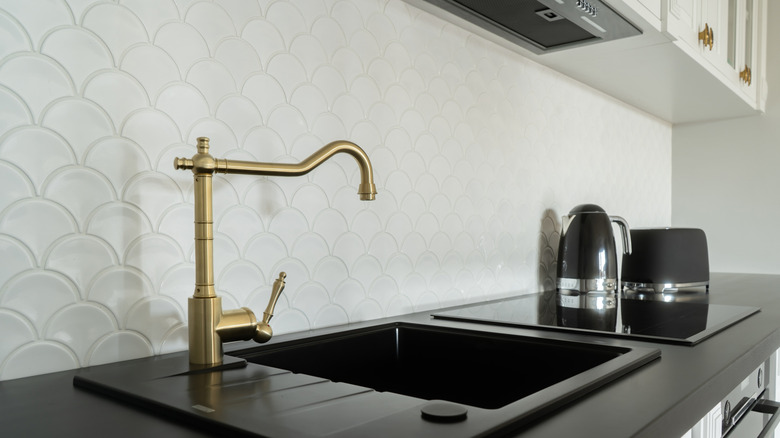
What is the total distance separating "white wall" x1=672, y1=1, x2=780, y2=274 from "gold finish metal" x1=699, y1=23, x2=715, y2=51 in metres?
1.03

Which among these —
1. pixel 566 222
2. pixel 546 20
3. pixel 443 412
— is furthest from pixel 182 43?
pixel 566 222

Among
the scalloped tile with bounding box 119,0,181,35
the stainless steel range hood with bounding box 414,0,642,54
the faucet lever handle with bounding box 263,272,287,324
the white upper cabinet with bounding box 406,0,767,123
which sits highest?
the white upper cabinet with bounding box 406,0,767,123

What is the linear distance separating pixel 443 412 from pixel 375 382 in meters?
0.54

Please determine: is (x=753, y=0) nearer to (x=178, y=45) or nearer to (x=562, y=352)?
(x=562, y=352)

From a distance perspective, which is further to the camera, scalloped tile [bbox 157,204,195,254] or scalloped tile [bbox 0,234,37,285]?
scalloped tile [bbox 157,204,195,254]

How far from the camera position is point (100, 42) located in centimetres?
76

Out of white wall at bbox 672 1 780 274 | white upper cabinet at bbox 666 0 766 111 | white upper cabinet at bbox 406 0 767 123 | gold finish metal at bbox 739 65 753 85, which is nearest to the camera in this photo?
white upper cabinet at bbox 406 0 767 123

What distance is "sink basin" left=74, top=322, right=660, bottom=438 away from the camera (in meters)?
0.54

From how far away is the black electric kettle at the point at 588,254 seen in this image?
62.6 inches

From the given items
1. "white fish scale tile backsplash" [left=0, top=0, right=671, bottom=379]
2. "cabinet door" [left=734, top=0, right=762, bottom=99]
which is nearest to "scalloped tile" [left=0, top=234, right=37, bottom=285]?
"white fish scale tile backsplash" [left=0, top=0, right=671, bottom=379]

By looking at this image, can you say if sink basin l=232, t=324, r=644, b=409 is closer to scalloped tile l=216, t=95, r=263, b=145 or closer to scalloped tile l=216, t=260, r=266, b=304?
scalloped tile l=216, t=260, r=266, b=304

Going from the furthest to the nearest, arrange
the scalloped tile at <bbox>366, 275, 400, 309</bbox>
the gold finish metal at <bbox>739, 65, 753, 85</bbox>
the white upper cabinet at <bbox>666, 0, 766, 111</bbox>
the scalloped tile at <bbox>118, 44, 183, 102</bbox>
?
1. the gold finish metal at <bbox>739, 65, 753, 85</bbox>
2. the white upper cabinet at <bbox>666, 0, 766, 111</bbox>
3. the scalloped tile at <bbox>366, 275, 400, 309</bbox>
4. the scalloped tile at <bbox>118, 44, 183, 102</bbox>

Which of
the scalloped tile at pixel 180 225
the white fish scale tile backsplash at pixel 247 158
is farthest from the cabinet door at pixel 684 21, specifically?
the scalloped tile at pixel 180 225

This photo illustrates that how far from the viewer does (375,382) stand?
1.07m
